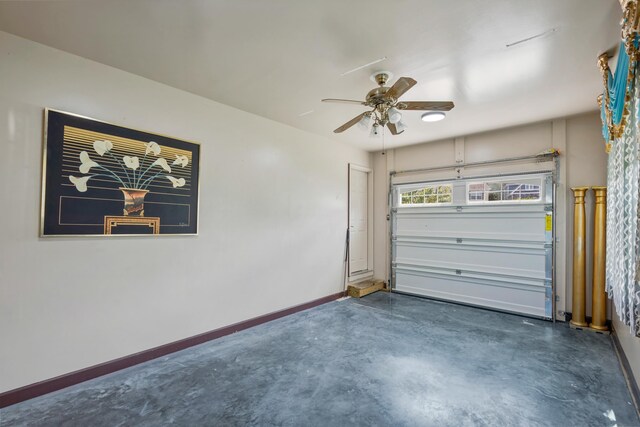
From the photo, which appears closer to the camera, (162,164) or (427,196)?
(162,164)

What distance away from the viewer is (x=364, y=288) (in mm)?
5113

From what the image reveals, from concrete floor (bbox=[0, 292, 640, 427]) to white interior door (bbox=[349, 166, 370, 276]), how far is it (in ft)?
6.51

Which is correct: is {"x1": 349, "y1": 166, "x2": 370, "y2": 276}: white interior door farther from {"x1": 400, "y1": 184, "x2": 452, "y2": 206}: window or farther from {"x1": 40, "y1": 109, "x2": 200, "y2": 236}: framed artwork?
{"x1": 40, "y1": 109, "x2": 200, "y2": 236}: framed artwork

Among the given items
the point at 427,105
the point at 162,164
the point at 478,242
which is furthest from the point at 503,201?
the point at 162,164

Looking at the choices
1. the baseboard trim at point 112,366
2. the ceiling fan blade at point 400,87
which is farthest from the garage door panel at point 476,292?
the ceiling fan blade at point 400,87

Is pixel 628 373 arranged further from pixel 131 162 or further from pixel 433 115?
pixel 131 162

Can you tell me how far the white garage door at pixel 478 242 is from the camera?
4.05 metres

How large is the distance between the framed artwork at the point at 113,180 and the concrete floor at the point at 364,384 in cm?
132

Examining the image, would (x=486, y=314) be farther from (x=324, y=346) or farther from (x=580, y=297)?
(x=324, y=346)

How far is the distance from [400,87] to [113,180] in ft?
8.69

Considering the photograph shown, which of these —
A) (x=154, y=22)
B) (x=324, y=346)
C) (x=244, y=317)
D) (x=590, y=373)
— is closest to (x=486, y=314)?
(x=590, y=373)

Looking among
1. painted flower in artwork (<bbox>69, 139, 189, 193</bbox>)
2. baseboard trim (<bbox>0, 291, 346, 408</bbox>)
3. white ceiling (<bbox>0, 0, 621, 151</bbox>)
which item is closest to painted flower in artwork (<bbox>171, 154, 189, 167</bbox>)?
painted flower in artwork (<bbox>69, 139, 189, 193</bbox>)

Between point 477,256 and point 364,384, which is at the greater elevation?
point 477,256

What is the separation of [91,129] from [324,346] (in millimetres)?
3068
